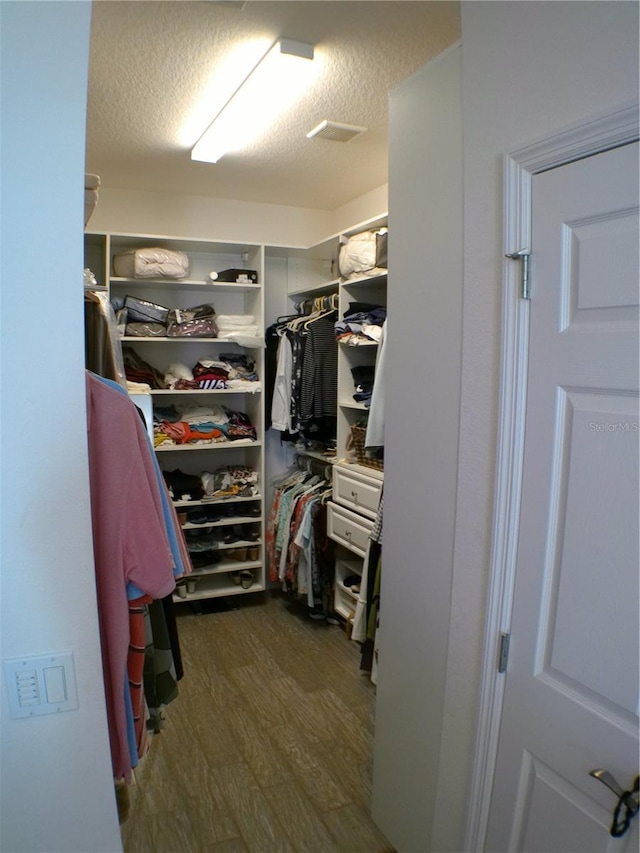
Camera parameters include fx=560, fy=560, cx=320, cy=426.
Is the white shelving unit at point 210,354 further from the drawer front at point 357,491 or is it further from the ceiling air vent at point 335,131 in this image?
the ceiling air vent at point 335,131

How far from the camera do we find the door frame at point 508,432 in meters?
1.14

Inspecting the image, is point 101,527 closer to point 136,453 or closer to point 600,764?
point 136,453

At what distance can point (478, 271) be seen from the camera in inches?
53.4

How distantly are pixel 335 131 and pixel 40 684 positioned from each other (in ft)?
8.55

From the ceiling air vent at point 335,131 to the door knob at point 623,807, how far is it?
265 centimetres

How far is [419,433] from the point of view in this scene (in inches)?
63.7

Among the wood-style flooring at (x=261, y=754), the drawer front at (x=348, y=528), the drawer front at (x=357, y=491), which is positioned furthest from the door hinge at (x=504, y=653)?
→ the drawer front at (x=348, y=528)

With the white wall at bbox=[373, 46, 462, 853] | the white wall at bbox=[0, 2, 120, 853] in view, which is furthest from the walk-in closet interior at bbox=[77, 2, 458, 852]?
the white wall at bbox=[373, 46, 462, 853]

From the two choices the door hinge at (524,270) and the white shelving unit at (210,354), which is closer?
the door hinge at (524,270)

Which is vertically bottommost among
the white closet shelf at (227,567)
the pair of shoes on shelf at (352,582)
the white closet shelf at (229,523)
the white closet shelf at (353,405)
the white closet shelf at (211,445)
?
the white closet shelf at (227,567)

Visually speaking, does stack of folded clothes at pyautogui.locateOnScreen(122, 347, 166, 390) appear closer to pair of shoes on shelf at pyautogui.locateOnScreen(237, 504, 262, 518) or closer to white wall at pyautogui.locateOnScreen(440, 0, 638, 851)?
pair of shoes on shelf at pyautogui.locateOnScreen(237, 504, 262, 518)

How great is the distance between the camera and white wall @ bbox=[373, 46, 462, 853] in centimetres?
149

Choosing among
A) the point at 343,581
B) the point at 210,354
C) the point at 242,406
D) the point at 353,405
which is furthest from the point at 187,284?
the point at 343,581

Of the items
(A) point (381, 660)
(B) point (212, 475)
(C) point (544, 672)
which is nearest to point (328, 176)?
(B) point (212, 475)
